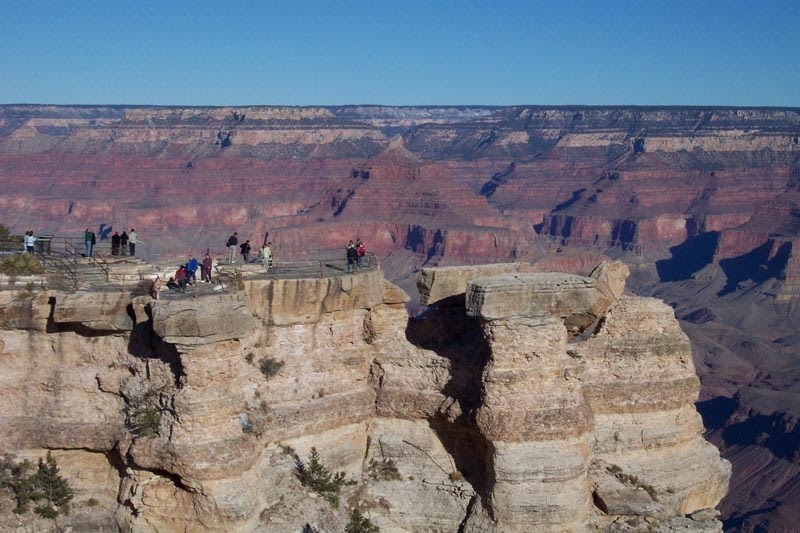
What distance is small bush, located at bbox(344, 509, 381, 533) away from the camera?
18.6 metres

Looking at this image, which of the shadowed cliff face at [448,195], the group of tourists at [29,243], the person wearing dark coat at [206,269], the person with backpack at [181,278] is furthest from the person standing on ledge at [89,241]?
the shadowed cliff face at [448,195]

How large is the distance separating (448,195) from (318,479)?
5077 inches

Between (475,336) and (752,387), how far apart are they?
207ft

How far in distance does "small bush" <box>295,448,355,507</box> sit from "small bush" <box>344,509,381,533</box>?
469mm

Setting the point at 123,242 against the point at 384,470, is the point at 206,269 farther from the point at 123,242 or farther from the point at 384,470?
the point at 384,470

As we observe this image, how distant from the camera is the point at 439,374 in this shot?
2077 cm

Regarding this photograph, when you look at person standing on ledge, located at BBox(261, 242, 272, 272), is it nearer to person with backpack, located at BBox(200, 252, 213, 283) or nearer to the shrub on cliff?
person with backpack, located at BBox(200, 252, 213, 283)

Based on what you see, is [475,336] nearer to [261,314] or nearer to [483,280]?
[483,280]

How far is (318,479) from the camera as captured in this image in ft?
62.7

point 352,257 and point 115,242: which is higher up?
point 352,257

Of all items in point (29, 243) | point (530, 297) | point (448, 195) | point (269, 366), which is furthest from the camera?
point (448, 195)

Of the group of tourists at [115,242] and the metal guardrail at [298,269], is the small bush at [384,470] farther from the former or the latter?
the group of tourists at [115,242]

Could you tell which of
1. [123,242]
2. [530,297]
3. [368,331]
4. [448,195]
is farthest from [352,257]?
[448,195]

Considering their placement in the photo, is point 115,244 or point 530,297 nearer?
point 530,297
